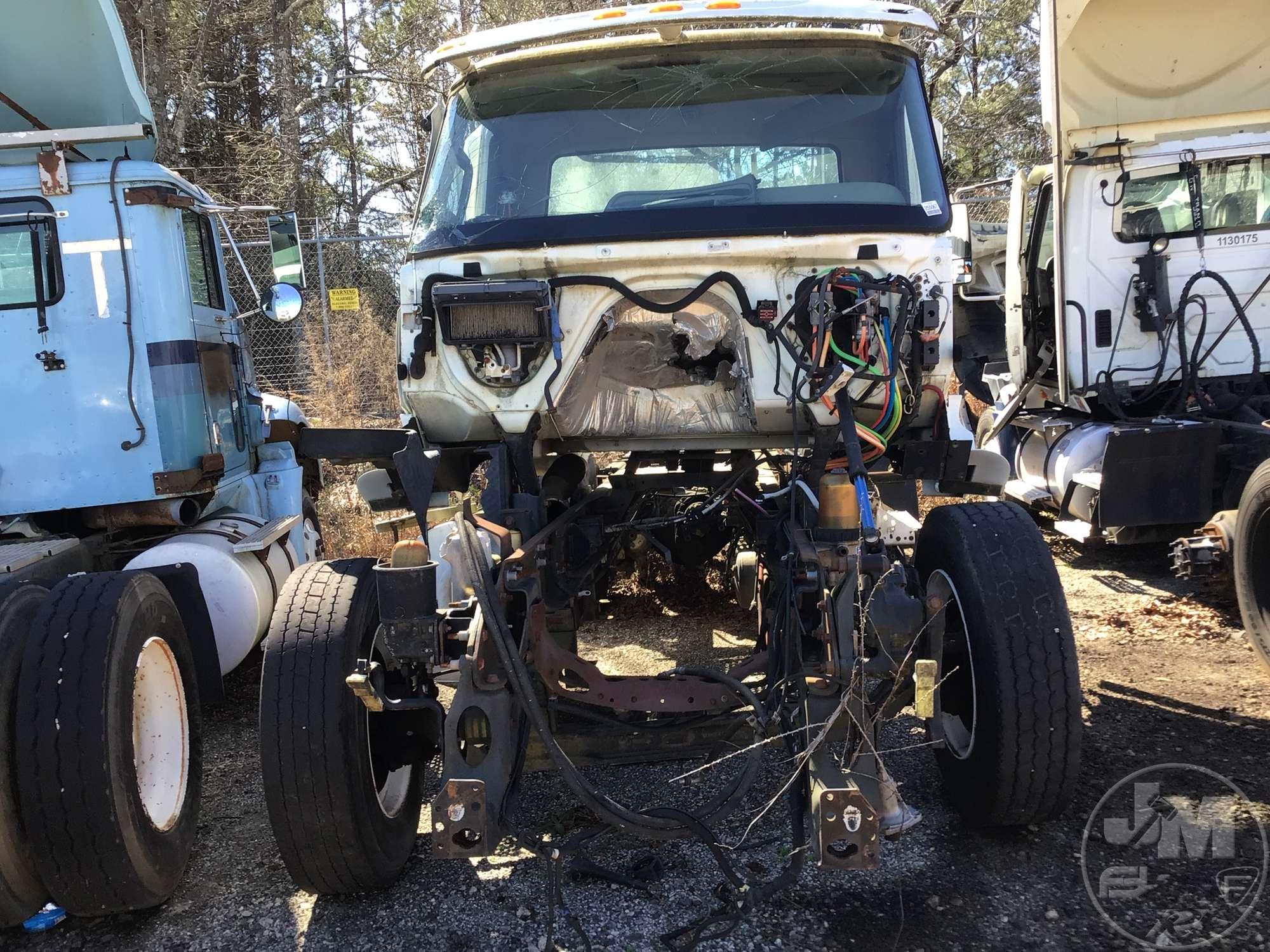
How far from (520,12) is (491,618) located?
14193 millimetres

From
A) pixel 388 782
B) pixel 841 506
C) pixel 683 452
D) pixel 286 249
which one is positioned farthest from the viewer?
pixel 286 249

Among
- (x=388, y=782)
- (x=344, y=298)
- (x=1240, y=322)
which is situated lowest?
(x=388, y=782)

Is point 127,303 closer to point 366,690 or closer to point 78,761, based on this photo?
point 78,761

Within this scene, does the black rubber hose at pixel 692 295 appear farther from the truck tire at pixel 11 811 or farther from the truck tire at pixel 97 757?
the truck tire at pixel 11 811

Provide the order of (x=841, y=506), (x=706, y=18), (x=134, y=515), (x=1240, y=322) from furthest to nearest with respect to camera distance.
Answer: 1. (x=1240, y=322)
2. (x=134, y=515)
3. (x=706, y=18)
4. (x=841, y=506)

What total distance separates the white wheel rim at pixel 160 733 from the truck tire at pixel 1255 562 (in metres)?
4.76

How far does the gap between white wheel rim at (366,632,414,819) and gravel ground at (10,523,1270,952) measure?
0.24m

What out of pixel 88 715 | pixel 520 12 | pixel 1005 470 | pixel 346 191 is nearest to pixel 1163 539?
pixel 1005 470

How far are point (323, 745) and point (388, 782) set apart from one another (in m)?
0.53

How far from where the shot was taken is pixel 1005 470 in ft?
12.1

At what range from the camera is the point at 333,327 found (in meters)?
11.8

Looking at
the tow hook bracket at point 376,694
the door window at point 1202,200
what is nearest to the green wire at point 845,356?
the tow hook bracket at point 376,694

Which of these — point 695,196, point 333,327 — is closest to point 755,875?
point 695,196

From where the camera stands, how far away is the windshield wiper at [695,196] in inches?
135
